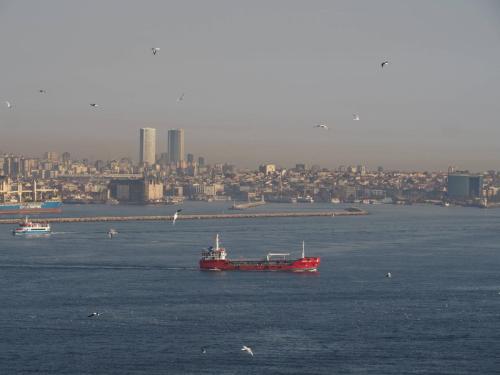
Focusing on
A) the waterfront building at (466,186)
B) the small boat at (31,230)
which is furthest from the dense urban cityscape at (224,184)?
the small boat at (31,230)

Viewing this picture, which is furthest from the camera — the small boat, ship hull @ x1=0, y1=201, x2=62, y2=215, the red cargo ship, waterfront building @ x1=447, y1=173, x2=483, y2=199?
waterfront building @ x1=447, y1=173, x2=483, y2=199

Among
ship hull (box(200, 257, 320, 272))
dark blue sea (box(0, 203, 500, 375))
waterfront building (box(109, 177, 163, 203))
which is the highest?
waterfront building (box(109, 177, 163, 203))

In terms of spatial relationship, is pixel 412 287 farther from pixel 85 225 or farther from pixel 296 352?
pixel 85 225

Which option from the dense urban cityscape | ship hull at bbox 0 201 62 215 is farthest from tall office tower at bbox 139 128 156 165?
ship hull at bbox 0 201 62 215

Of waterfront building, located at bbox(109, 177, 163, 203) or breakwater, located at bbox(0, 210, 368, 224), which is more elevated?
waterfront building, located at bbox(109, 177, 163, 203)

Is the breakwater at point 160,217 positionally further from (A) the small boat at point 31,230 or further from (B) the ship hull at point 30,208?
(A) the small boat at point 31,230

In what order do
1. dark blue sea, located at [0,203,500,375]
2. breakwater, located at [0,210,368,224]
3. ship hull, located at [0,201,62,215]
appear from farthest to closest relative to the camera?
ship hull, located at [0,201,62,215], breakwater, located at [0,210,368,224], dark blue sea, located at [0,203,500,375]

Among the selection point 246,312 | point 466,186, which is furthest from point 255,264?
point 466,186

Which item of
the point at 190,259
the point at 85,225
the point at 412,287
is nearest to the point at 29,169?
the point at 85,225

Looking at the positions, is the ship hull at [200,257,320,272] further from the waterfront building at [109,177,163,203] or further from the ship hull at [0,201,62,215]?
the waterfront building at [109,177,163,203]
